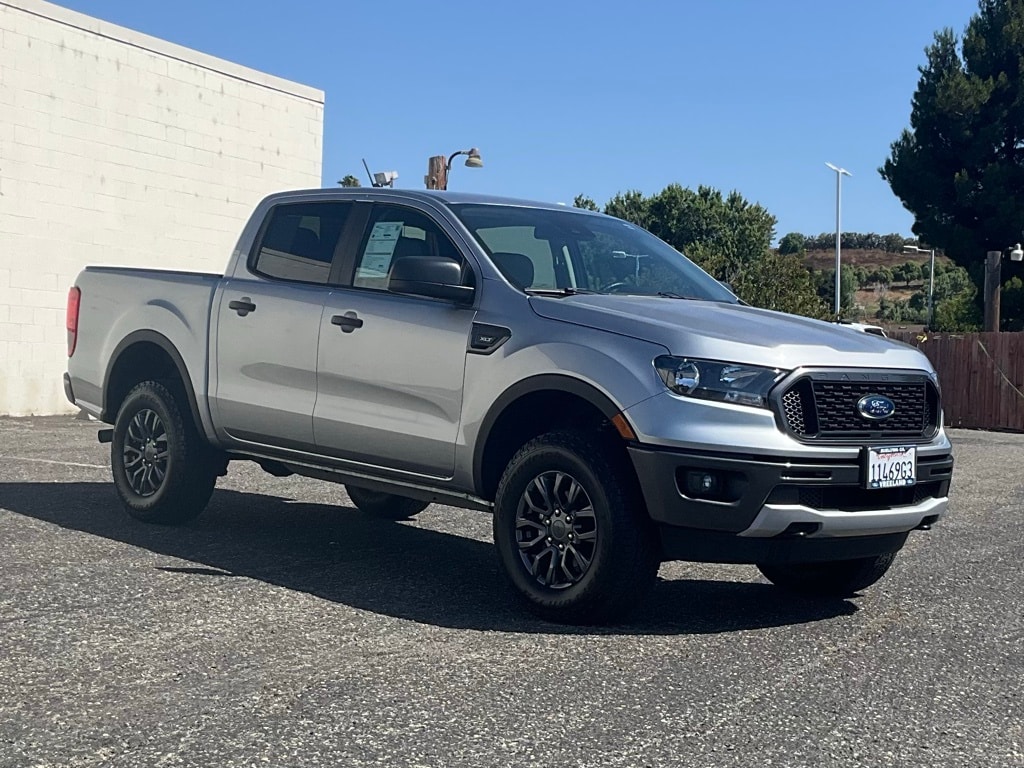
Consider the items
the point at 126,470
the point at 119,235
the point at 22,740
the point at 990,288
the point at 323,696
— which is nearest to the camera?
the point at 22,740

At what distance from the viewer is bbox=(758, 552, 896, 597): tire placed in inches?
248

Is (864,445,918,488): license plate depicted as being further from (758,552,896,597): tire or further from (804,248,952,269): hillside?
(804,248,952,269): hillside

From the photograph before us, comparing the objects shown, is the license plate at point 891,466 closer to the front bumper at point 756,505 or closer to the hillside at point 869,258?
the front bumper at point 756,505

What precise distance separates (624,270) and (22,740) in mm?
3832

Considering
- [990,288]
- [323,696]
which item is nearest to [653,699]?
[323,696]

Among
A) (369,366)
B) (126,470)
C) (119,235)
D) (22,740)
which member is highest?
(119,235)

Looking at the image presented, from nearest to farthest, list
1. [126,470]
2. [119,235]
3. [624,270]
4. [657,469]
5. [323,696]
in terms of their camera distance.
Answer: [323,696] < [657,469] < [624,270] < [126,470] < [119,235]

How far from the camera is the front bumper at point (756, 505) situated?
5.23 m

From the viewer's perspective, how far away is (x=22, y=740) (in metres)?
3.85

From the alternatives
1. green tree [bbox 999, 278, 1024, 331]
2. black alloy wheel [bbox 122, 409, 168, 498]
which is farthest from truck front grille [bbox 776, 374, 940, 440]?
green tree [bbox 999, 278, 1024, 331]

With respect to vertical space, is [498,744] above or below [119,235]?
below

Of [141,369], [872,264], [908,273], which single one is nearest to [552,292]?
[141,369]

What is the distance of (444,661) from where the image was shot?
16.0ft

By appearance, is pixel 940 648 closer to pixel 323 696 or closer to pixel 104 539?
pixel 323 696
